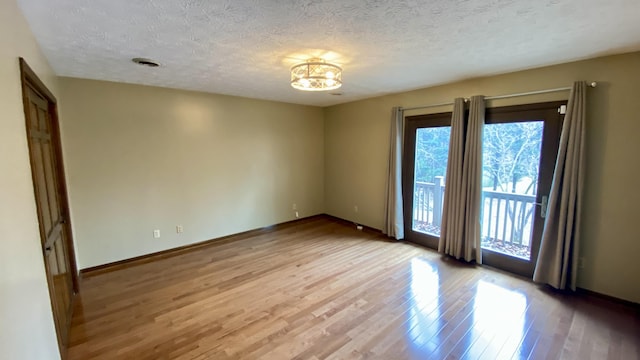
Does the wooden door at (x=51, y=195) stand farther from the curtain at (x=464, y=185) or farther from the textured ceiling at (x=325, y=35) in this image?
the curtain at (x=464, y=185)

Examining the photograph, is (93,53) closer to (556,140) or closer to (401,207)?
(401,207)

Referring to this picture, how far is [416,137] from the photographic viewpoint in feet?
14.2

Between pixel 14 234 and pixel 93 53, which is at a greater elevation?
pixel 93 53

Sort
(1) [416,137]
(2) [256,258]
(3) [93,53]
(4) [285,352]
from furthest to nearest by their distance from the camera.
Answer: (1) [416,137], (2) [256,258], (3) [93,53], (4) [285,352]

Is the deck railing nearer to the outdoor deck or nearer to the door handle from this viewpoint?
the outdoor deck

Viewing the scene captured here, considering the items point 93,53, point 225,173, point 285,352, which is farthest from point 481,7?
point 225,173

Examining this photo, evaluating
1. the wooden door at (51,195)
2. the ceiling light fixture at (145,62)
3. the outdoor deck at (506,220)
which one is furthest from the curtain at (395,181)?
the wooden door at (51,195)

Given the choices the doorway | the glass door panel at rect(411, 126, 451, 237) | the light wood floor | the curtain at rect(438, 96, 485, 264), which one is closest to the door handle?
the doorway

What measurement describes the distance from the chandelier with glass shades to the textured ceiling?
0.30 feet

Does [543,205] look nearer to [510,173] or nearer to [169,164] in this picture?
[510,173]

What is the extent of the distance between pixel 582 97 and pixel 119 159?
5373mm

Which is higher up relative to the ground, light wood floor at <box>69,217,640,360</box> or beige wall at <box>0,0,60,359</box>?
beige wall at <box>0,0,60,359</box>

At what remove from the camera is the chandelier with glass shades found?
2.58m

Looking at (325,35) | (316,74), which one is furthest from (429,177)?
(325,35)
